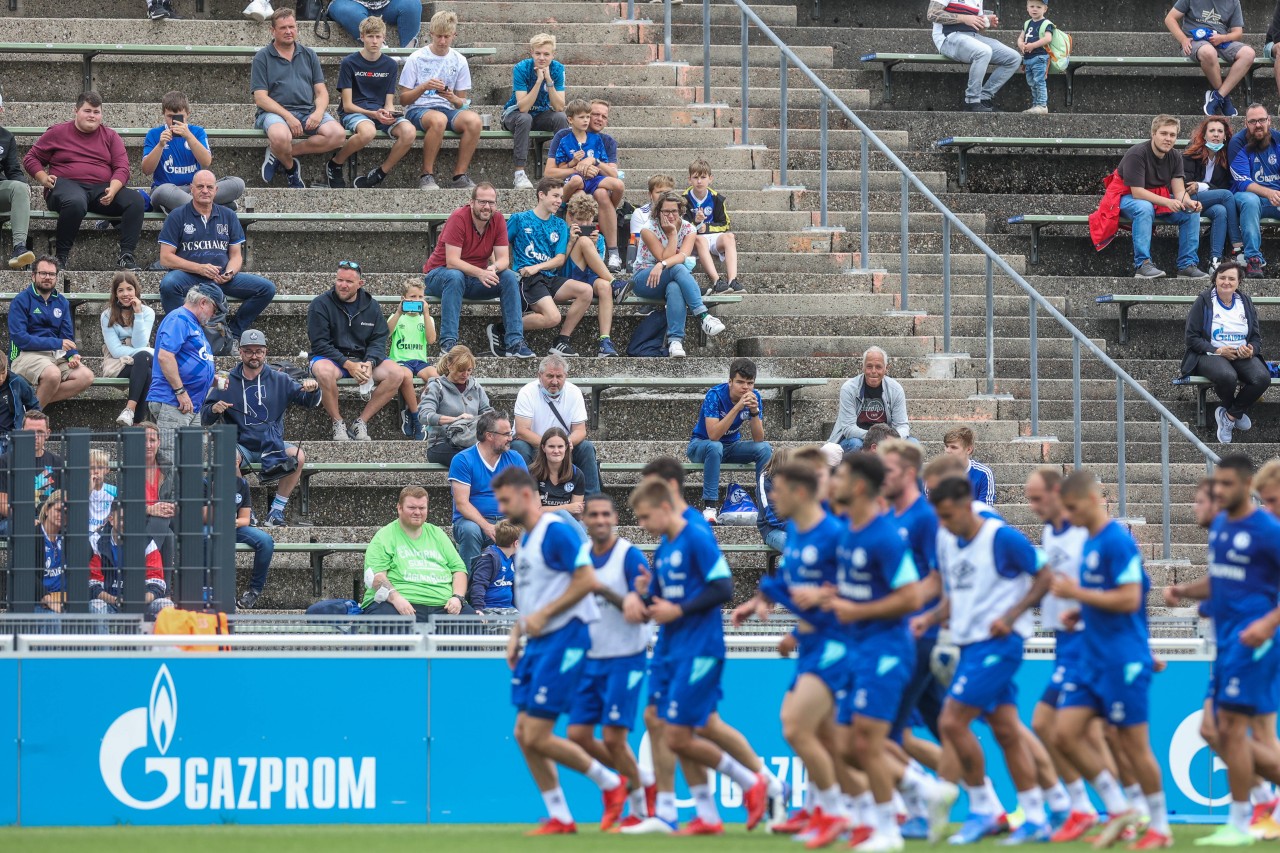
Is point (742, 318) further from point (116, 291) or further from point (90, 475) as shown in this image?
point (90, 475)

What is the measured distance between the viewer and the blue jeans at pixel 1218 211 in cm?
1811

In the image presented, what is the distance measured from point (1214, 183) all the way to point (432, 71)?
7503 millimetres

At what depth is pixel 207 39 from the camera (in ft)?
62.3

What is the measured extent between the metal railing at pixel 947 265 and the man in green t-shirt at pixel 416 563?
16.9ft

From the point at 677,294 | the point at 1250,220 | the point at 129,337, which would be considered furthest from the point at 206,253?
the point at 1250,220

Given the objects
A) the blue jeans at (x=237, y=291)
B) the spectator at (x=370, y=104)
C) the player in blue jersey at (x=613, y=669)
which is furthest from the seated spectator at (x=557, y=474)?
the spectator at (x=370, y=104)

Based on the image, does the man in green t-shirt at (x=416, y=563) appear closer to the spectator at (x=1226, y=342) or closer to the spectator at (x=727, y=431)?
the spectator at (x=727, y=431)

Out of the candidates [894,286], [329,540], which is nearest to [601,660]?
[329,540]

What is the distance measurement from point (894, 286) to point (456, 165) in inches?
171

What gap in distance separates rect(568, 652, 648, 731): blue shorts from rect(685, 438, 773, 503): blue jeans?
479 cm

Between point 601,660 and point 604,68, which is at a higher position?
point 604,68

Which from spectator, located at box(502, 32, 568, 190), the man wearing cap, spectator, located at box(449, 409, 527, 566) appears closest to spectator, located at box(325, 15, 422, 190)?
spectator, located at box(502, 32, 568, 190)

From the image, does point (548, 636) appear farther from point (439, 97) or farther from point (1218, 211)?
point (1218, 211)

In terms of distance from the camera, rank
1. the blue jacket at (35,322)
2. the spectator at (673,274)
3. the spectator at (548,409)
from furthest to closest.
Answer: the spectator at (673,274) < the blue jacket at (35,322) < the spectator at (548,409)
